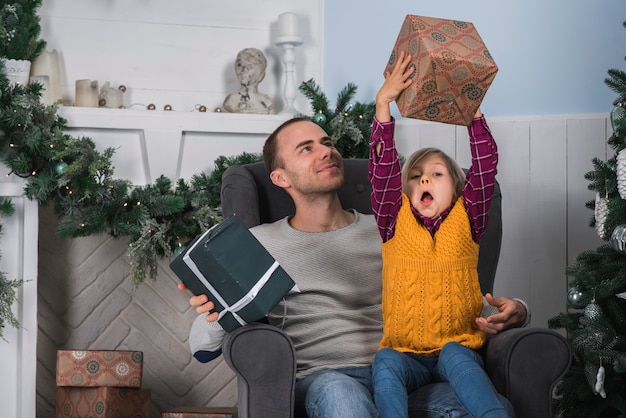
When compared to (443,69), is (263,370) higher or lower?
lower

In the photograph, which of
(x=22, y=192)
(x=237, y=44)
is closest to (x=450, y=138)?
(x=237, y=44)

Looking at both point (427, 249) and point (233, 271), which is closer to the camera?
point (233, 271)

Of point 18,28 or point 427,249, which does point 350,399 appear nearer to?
point 427,249

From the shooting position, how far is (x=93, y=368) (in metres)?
3.11

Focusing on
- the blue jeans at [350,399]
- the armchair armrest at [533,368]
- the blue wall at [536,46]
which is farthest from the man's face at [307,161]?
the blue wall at [536,46]

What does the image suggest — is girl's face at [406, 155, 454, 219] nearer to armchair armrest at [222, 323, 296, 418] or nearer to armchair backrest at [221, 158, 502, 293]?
armchair backrest at [221, 158, 502, 293]

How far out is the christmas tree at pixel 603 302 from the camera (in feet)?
8.30

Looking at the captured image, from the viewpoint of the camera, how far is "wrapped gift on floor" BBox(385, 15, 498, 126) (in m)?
1.96

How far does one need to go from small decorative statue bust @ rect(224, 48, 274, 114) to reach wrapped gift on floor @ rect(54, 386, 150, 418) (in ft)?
3.72

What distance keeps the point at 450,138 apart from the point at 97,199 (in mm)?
1328

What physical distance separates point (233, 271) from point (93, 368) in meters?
1.34

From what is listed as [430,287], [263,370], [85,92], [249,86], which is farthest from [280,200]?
[85,92]

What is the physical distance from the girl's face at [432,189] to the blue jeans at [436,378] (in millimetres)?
354

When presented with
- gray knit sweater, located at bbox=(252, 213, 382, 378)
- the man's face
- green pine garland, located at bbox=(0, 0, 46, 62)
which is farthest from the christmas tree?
green pine garland, located at bbox=(0, 0, 46, 62)
